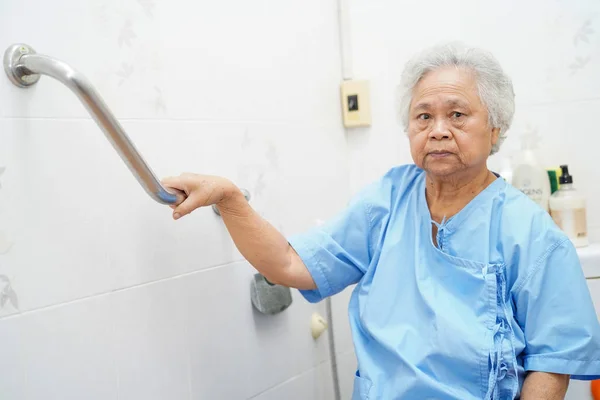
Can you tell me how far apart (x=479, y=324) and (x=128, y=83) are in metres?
0.73

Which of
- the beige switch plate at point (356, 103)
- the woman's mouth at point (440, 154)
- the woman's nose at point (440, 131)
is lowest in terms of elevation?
the woman's mouth at point (440, 154)

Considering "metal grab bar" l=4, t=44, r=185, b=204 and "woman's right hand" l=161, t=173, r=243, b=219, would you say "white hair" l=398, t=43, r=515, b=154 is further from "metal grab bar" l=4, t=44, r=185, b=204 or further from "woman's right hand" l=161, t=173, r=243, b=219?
"metal grab bar" l=4, t=44, r=185, b=204

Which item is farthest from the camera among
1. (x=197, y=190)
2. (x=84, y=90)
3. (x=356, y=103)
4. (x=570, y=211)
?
(x=356, y=103)

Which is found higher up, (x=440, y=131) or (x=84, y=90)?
(x=84, y=90)

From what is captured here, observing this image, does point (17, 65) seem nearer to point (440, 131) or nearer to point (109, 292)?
point (109, 292)

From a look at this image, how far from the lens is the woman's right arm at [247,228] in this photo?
3.10 feet

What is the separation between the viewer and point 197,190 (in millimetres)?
952

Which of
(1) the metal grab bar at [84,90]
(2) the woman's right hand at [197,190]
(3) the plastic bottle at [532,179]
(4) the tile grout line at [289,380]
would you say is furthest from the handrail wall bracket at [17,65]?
(3) the plastic bottle at [532,179]

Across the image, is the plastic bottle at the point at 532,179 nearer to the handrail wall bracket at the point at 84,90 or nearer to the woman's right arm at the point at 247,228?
the woman's right arm at the point at 247,228

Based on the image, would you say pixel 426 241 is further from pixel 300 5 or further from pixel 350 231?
pixel 300 5

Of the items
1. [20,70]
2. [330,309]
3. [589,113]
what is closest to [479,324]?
[330,309]

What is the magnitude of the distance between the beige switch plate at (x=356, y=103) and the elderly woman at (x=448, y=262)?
433mm

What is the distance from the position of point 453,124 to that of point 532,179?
1.33 ft

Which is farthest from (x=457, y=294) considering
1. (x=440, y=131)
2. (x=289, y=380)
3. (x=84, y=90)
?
(x=84, y=90)
